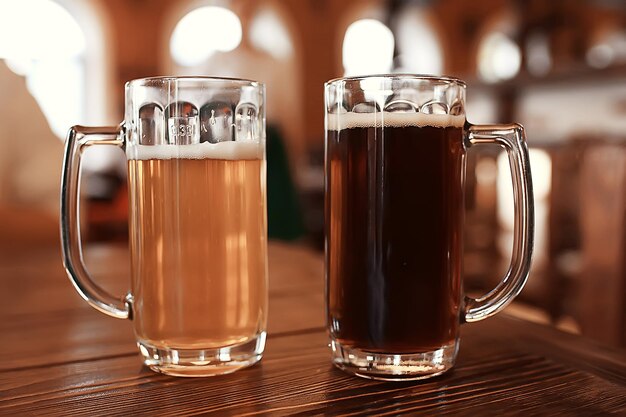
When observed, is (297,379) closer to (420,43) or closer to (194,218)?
(194,218)

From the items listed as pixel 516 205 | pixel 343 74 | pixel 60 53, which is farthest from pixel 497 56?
pixel 516 205

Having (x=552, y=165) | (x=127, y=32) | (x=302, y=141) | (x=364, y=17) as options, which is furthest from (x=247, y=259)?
(x=364, y=17)

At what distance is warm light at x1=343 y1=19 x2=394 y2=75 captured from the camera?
7465 mm

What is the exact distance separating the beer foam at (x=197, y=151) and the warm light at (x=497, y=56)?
8.85m

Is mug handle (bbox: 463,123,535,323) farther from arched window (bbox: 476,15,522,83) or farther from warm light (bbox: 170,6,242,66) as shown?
arched window (bbox: 476,15,522,83)

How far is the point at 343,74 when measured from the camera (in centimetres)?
700

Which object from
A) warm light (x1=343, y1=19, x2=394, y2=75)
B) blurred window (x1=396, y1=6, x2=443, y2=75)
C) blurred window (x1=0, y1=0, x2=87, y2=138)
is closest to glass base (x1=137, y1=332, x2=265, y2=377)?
blurred window (x1=0, y1=0, x2=87, y2=138)

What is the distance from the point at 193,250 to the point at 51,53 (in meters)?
6.46

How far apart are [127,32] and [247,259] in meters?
6.03

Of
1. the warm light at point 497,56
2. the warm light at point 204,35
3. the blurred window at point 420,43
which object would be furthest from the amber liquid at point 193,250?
the warm light at point 497,56

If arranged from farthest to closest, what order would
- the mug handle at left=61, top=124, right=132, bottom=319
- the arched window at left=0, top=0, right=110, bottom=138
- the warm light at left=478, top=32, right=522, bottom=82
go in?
the warm light at left=478, top=32, right=522, bottom=82, the arched window at left=0, top=0, right=110, bottom=138, the mug handle at left=61, top=124, right=132, bottom=319

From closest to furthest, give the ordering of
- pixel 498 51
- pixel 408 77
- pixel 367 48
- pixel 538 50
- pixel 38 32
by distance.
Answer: pixel 408 77, pixel 38 32, pixel 538 50, pixel 367 48, pixel 498 51

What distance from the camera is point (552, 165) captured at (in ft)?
4.32

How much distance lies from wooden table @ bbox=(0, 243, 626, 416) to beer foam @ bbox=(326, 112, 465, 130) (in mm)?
199
